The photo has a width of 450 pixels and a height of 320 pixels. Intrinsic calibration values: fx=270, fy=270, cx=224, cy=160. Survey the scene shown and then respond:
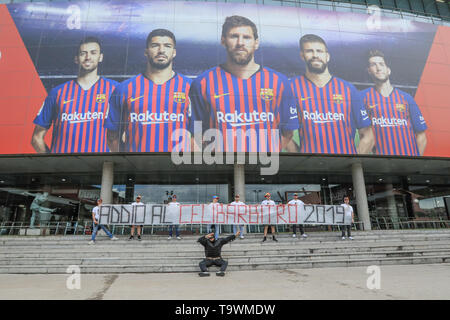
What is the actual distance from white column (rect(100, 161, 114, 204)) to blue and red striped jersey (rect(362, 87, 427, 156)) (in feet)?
54.7

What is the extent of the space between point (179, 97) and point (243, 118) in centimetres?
408

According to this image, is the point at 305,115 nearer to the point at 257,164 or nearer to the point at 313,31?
the point at 257,164

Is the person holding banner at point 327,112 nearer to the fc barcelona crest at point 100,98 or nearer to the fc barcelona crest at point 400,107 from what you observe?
the fc barcelona crest at point 400,107

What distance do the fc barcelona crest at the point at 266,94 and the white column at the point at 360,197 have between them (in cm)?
745

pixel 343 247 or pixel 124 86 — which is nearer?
pixel 343 247

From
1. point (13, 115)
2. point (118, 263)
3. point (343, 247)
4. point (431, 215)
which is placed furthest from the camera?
point (431, 215)

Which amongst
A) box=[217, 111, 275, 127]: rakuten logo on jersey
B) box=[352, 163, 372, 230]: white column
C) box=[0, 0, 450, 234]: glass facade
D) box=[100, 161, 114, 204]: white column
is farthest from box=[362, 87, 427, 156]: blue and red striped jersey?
box=[100, 161, 114, 204]: white column

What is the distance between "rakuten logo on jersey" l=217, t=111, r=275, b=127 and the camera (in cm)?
1616

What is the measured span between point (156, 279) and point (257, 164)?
40.8 feet

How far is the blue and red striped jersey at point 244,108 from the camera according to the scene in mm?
15867

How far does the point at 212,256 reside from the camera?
7.11 metres

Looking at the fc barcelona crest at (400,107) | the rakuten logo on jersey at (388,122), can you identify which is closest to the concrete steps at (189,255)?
the rakuten logo on jersey at (388,122)
